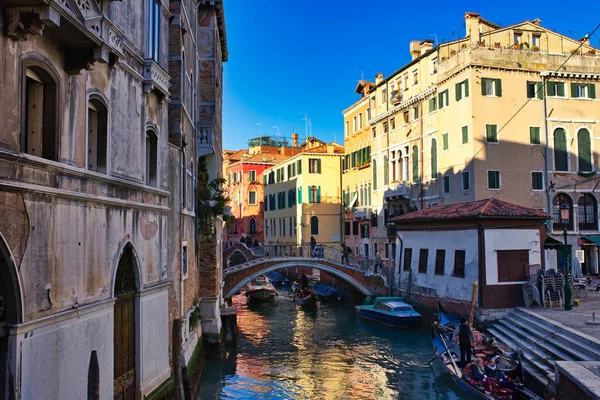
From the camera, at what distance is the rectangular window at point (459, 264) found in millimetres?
18031

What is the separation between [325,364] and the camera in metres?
15.6

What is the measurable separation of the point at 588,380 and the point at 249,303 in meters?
21.4

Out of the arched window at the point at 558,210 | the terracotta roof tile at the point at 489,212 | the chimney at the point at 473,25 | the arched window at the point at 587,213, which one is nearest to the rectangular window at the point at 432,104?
the chimney at the point at 473,25

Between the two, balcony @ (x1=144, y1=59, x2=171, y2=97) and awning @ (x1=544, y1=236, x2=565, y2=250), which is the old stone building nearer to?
balcony @ (x1=144, y1=59, x2=171, y2=97)

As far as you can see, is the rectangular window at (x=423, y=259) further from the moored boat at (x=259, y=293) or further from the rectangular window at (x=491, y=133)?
the moored boat at (x=259, y=293)

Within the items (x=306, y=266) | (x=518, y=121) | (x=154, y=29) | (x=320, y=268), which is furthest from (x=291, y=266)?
(x=154, y=29)

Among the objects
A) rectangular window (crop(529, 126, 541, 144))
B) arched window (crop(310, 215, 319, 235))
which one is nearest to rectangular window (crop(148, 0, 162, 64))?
rectangular window (crop(529, 126, 541, 144))

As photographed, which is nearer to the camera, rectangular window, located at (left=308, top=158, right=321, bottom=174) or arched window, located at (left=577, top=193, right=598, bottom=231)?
arched window, located at (left=577, top=193, right=598, bottom=231)

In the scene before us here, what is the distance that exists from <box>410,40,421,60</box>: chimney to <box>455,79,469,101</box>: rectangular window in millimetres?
5728

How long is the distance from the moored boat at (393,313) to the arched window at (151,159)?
1279cm

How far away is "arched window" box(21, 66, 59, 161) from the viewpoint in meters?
5.28

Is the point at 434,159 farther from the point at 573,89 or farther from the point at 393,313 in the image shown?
the point at 393,313

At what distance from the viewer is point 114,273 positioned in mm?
6922

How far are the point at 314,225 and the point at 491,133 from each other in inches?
643
